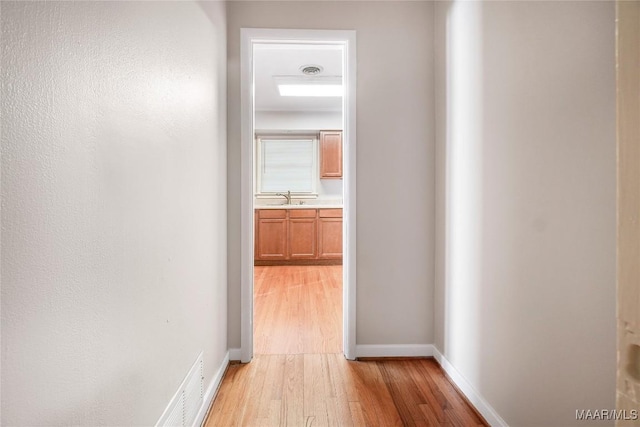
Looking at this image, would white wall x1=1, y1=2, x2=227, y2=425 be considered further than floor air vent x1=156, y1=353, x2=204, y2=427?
No

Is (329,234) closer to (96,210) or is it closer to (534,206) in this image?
(534,206)

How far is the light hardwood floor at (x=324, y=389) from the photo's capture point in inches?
65.9

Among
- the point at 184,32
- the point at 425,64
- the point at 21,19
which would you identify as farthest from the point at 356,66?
the point at 21,19

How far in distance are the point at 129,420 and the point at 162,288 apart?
0.38 metres

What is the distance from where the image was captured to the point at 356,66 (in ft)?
7.55

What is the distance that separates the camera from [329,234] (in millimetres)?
5621

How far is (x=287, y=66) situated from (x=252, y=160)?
1994 millimetres

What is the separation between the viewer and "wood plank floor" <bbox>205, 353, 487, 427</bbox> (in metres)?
1.67

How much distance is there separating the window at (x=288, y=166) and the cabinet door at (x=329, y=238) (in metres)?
0.81

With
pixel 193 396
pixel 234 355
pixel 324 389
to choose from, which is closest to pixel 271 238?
pixel 234 355

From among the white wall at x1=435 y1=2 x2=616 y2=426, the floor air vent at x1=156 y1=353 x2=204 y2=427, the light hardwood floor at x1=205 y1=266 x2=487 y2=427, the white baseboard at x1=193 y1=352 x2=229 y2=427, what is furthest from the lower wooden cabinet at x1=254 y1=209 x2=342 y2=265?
the floor air vent at x1=156 y1=353 x2=204 y2=427

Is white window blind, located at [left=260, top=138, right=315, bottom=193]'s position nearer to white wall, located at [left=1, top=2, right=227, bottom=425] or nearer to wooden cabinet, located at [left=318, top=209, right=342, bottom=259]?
wooden cabinet, located at [left=318, top=209, right=342, bottom=259]

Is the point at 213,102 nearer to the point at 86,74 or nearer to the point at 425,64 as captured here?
the point at 86,74

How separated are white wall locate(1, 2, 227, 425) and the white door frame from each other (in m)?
0.79
